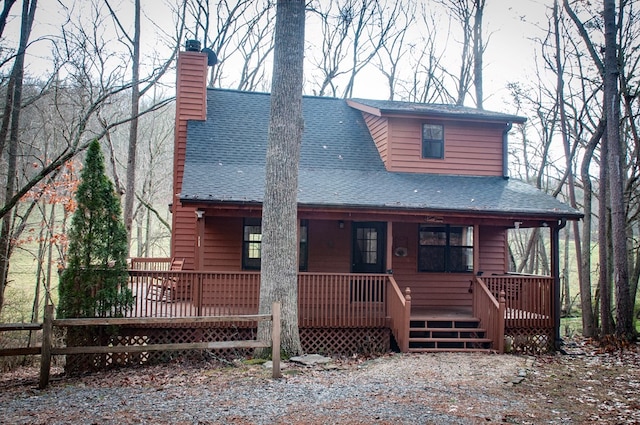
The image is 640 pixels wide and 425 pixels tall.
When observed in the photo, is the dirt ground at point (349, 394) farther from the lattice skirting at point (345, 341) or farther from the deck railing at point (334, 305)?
the deck railing at point (334, 305)

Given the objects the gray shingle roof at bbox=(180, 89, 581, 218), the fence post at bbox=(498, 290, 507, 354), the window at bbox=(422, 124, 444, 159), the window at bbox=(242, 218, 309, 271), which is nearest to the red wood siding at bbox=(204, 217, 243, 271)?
the window at bbox=(242, 218, 309, 271)

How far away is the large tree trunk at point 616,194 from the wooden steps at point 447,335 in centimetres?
350

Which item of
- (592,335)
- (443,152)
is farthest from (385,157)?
(592,335)

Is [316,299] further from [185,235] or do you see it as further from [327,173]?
[185,235]

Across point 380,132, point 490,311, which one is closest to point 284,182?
point 490,311

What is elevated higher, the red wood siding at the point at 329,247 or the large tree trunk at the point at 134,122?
the large tree trunk at the point at 134,122

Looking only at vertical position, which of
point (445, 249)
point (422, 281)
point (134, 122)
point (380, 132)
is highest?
point (134, 122)

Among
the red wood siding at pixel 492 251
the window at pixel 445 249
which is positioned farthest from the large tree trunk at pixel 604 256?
the window at pixel 445 249

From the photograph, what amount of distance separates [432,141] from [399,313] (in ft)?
18.4

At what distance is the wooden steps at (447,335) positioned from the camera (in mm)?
10641

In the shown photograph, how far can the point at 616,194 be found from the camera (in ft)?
39.2

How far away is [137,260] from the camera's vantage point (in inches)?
630

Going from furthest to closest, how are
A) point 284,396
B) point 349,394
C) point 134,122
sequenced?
point 134,122, point 349,394, point 284,396

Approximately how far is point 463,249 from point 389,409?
774cm
